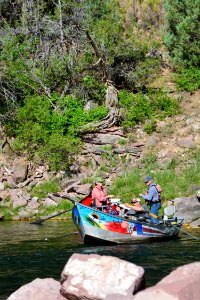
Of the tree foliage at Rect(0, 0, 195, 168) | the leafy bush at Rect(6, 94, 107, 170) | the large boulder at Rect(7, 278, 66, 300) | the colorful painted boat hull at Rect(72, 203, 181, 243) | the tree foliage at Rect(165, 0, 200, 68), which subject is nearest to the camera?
the large boulder at Rect(7, 278, 66, 300)

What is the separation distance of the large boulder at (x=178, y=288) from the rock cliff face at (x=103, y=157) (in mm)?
16759

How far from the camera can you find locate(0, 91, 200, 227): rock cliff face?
24.1m

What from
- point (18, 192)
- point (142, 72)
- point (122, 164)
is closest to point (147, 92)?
point (142, 72)

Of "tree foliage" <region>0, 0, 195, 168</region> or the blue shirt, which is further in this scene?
"tree foliage" <region>0, 0, 195, 168</region>

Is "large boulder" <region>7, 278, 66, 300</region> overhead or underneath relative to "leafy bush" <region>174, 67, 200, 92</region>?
overhead

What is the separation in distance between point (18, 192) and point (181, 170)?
819cm

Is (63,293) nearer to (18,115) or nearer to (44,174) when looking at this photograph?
(44,174)

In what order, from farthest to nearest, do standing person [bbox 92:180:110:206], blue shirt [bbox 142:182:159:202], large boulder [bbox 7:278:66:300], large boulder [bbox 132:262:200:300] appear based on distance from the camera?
blue shirt [bbox 142:182:159:202]
standing person [bbox 92:180:110:206]
large boulder [bbox 7:278:66:300]
large boulder [bbox 132:262:200:300]

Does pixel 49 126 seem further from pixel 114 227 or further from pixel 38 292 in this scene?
pixel 38 292

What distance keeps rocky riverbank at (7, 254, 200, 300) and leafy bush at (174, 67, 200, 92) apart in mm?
23116

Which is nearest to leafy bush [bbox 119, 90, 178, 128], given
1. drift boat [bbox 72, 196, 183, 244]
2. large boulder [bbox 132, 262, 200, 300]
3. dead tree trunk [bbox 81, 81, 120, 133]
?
dead tree trunk [bbox 81, 81, 120, 133]

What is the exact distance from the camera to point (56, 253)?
44.5ft

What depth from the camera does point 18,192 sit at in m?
24.5

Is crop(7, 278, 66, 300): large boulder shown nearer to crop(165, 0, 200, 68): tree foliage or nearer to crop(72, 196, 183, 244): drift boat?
crop(72, 196, 183, 244): drift boat
